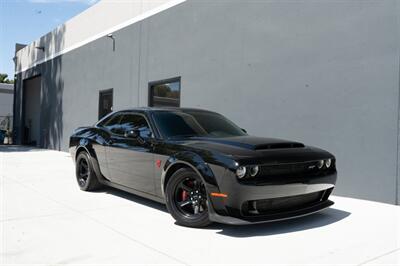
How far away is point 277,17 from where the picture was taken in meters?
7.00

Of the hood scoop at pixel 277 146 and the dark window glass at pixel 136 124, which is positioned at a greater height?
the dark window glass at pixel 136 124

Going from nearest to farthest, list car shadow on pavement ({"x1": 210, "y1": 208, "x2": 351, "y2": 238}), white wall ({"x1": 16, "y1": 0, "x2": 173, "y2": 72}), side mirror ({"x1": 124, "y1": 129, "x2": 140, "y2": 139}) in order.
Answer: car shadow on pavement ({"x1": 210, "y1": 208, "x2": 351, "y2": 238}), side mirror ({"x1": 124, "y1": 129, "x2": 140, "y2": 139}), white wall ({"x1": 16, "y1": 0, "x2": 173, "y2": 72})

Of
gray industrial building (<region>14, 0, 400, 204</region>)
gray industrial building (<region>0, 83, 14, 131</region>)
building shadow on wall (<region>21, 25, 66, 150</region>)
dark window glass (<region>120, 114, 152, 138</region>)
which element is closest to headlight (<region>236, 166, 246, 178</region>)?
dark window glass (<region>120, 114, 152, 138</region>)

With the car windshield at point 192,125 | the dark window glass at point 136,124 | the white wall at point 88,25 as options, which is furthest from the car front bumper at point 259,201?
the white wall at point 88,25

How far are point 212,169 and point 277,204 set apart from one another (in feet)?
2.53

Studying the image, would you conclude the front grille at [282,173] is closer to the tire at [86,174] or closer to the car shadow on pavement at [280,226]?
the car shadow on pavement at [280,226]

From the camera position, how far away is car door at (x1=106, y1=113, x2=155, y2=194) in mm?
4645

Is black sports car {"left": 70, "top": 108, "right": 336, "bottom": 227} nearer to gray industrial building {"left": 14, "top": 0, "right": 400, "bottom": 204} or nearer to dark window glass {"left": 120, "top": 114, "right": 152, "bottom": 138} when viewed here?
dark window glass {"left": 120, "top": 114, "right": 152, "bottom": 138}

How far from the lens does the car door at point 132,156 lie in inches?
183

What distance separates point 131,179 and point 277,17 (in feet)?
14.0

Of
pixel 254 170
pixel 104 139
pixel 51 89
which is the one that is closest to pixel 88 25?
pixel 51 89

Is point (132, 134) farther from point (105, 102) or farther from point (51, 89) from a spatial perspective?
point (51, 89)

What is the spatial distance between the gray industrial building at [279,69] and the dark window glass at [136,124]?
290 cm

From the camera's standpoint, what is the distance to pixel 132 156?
194 inches
